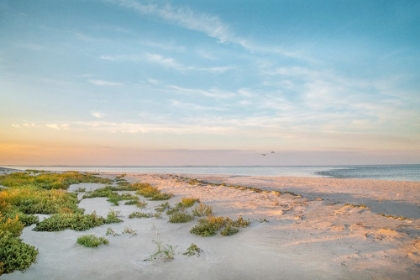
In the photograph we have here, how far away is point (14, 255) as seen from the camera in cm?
607

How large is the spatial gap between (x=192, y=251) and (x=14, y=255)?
13.7 ft

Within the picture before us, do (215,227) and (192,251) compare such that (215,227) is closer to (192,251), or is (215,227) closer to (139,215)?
(192,251)

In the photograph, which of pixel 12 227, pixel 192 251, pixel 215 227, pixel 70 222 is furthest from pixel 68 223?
pixel 215 227

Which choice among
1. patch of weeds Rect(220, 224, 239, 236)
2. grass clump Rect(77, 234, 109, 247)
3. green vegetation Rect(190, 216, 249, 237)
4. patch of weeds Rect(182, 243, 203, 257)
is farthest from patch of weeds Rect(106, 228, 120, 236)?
patch of weeds Rect(220, 224, 239, 236)

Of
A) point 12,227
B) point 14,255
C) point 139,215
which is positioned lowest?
point 139,215

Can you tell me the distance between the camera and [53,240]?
25.9ft

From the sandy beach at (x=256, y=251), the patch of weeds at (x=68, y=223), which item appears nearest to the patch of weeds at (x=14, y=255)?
the sandy beach at (x=256, y=251)

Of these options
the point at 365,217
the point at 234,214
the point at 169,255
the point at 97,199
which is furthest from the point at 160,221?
the point at 365,217

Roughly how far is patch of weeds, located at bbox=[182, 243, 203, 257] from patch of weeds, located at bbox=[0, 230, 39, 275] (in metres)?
3.64

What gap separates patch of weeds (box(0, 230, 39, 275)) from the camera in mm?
5727

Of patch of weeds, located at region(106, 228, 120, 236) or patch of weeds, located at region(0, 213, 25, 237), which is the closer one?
patch of weeds, located at region(0, 213, 25, 237)

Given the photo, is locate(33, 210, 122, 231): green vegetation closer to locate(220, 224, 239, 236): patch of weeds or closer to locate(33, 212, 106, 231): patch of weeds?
locate(33, 212, 106, 231): patch of weeds

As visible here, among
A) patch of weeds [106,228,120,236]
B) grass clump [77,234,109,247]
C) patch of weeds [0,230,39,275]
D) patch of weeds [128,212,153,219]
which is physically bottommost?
patch of weeds [128,212,153,219]

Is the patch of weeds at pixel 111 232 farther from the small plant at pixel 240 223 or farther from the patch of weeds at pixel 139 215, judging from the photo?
the small plant at pixel 240 223
